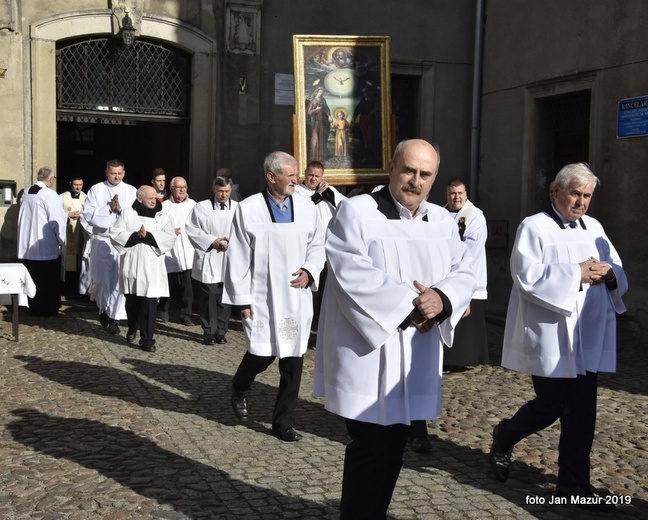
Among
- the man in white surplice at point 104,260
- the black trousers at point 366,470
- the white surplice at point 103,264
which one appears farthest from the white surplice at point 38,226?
the black trousers at point 366,470

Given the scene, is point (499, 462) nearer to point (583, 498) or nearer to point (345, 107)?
point (583, 498)

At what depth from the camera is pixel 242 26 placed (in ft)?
43.3

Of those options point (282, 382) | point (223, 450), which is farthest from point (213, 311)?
point (223, 450)

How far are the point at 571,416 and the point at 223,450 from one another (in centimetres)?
212

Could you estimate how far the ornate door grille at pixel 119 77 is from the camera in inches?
508

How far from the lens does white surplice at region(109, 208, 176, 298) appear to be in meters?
9.48

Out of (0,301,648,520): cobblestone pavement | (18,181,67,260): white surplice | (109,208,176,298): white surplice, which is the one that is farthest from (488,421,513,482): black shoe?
(18,181,67,260): white surplice

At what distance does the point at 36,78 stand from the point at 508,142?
6883mm

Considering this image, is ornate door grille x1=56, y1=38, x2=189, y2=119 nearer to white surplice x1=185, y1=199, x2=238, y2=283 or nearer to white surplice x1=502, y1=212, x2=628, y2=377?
white surplice x1=185, y1=199, x2=238, y2=283

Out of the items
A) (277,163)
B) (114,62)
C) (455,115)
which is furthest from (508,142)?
(277,163)

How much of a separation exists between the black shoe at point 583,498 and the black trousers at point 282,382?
73.8 inches

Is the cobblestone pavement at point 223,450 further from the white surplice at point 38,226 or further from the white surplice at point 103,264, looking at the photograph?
the white surplice at point 38,226

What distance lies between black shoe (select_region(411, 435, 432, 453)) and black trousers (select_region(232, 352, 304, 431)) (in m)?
0.83

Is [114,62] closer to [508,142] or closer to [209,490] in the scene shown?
[508,142]
